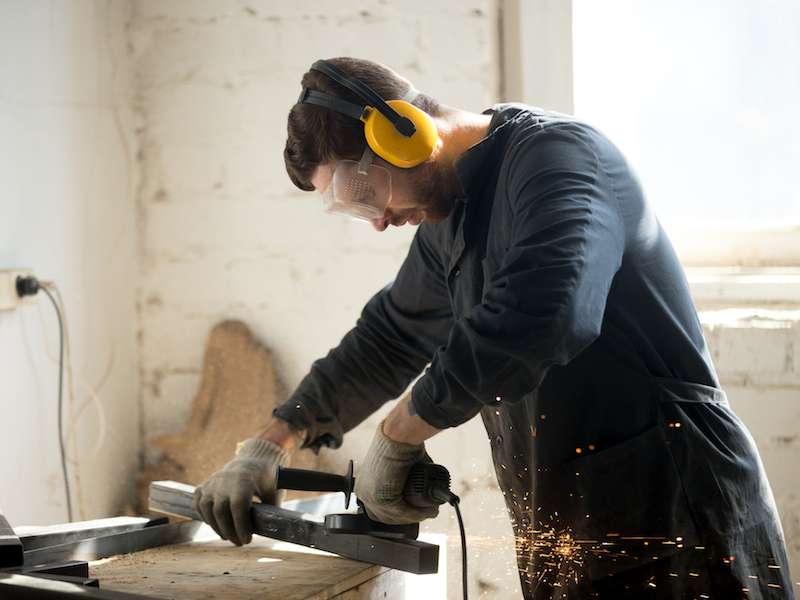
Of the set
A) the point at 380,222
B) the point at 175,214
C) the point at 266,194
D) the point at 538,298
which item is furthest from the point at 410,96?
the point at 175,214

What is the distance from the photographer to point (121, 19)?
2.47 metres

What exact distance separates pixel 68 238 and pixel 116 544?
3.75ft

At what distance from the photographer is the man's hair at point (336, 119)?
1355mm

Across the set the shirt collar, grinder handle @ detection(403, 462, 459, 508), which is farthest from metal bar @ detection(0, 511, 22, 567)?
the shirt collar

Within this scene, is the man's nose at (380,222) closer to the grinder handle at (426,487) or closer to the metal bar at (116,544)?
the grinder handle at (426,487)

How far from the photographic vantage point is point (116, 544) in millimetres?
1370

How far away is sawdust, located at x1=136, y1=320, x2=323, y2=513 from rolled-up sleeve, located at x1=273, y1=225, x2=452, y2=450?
69cm

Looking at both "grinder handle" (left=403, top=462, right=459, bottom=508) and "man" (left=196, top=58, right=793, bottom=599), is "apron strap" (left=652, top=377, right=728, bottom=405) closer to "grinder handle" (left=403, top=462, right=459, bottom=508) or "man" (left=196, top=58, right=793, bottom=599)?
"man" (left=196, top=58, right=793, bottom=599)

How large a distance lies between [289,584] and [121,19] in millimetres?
1796

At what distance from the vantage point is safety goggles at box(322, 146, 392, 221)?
1381 mm

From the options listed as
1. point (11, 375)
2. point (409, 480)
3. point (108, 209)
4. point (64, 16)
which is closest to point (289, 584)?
point (409, 480)

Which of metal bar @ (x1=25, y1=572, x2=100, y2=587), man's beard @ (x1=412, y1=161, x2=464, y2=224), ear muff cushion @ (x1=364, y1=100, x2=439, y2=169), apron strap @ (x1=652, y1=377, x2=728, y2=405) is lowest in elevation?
metal bar @ (x1=25, y1=572, x2=100, y2=587)

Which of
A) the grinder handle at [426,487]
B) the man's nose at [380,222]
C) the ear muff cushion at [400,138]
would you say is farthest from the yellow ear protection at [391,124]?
the grinder handle at [426,487]

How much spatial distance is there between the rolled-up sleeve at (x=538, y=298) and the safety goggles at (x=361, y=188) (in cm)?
26
